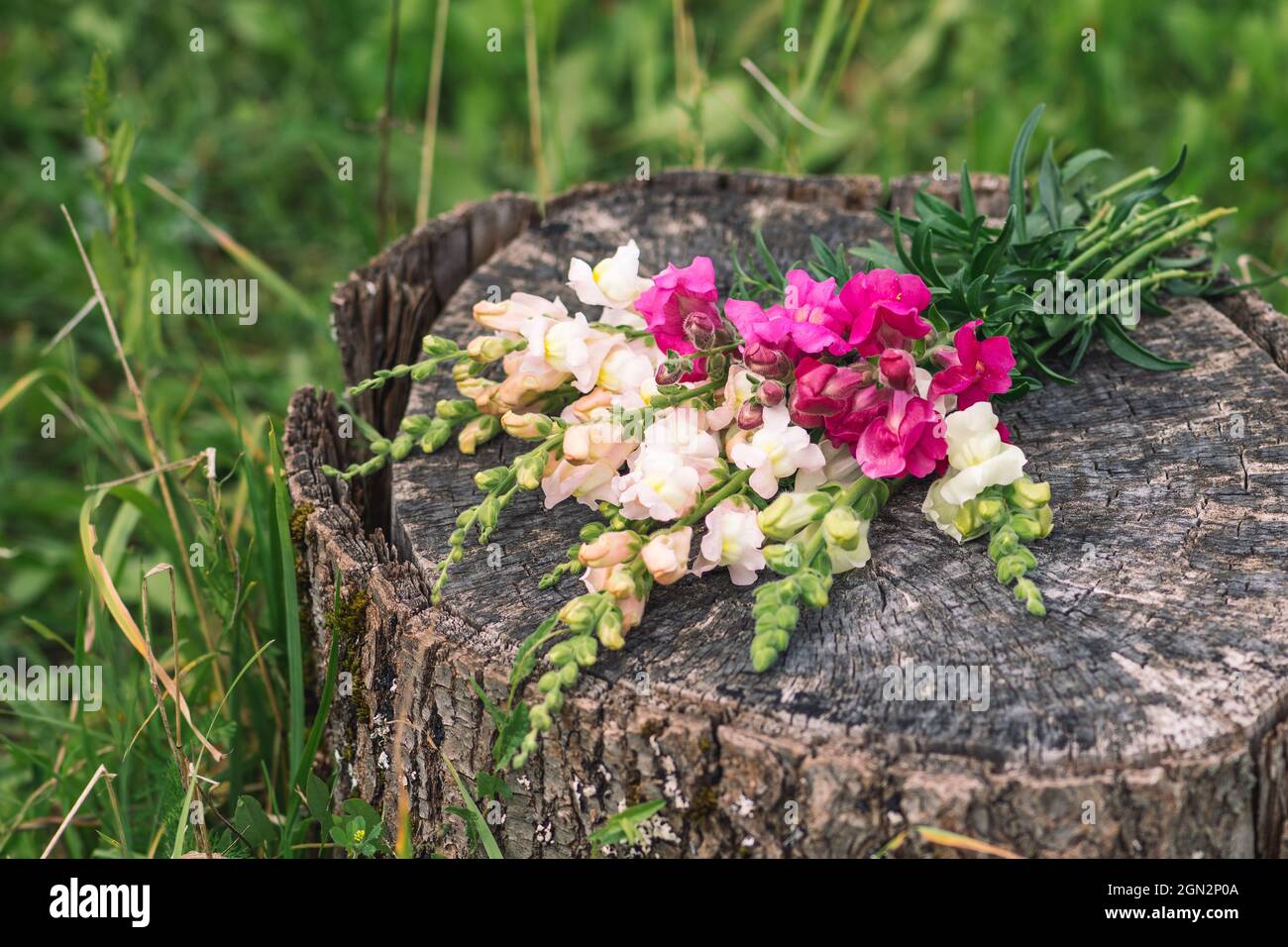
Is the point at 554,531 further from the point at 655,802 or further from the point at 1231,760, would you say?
the point at 1231,760

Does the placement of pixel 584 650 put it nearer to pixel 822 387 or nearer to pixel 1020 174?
pixel 822 387

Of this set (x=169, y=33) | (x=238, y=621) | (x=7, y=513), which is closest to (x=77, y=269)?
(x=7, y=513)

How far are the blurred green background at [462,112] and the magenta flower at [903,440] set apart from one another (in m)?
1.78

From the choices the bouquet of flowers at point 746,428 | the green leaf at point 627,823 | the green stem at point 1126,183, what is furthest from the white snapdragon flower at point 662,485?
the green stem at point 1126,183

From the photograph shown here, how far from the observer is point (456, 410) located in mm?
1790

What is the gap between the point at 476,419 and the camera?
1836 millimetres

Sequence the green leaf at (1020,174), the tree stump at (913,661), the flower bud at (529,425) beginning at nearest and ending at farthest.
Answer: the tree stump at (913,661) < the flower bud at (529,425) < the green leaf at (1020,174)

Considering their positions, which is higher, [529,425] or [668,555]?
[529,425]

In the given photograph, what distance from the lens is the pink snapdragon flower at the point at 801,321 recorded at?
1.52 m

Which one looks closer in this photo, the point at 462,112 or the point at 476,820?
the point at 476,820

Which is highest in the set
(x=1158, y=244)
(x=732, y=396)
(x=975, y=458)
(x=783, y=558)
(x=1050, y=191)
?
(x=1050, y=191)

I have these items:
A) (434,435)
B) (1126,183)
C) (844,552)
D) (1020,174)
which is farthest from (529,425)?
(1126,183)

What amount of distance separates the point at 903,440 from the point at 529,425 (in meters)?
0.47

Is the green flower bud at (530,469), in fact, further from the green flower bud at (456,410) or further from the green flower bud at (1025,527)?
the green flower bud at (1025,527)
